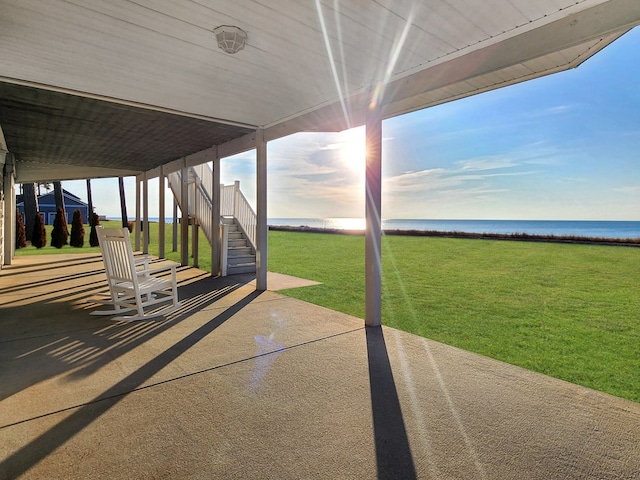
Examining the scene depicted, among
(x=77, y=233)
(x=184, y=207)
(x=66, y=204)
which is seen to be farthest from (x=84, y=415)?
(x=66, y=204)

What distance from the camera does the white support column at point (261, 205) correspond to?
5.99 m

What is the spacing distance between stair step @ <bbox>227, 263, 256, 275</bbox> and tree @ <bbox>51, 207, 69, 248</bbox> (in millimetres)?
11455

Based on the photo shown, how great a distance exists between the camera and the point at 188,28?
9.23 ft

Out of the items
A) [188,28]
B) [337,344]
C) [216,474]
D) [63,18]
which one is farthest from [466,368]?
[63,18]

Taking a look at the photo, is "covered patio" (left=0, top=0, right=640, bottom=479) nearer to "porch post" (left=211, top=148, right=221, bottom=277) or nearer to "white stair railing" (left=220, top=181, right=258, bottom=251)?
"porch post" (left=211, top=148, right=221, bottom=277)

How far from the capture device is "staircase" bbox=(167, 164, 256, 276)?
809 cm

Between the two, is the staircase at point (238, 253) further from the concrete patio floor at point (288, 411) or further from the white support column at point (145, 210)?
the white support column at point (145, 210)

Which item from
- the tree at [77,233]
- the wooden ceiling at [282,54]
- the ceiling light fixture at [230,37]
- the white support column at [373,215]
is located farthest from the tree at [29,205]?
the white support column at [373,215]

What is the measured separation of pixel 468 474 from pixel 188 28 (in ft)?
11.5

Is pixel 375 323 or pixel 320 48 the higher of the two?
pixel 320 48

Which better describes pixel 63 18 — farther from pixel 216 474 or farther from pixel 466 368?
pixel 466 368

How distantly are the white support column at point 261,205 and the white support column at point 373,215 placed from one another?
97.2 inches

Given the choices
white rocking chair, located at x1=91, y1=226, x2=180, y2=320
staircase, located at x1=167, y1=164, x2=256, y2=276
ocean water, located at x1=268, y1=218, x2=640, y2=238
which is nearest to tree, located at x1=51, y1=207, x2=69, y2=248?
staircase, located at x1=167, y1=164, x2=256, y2=276

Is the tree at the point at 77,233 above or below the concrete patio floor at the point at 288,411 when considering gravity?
above
